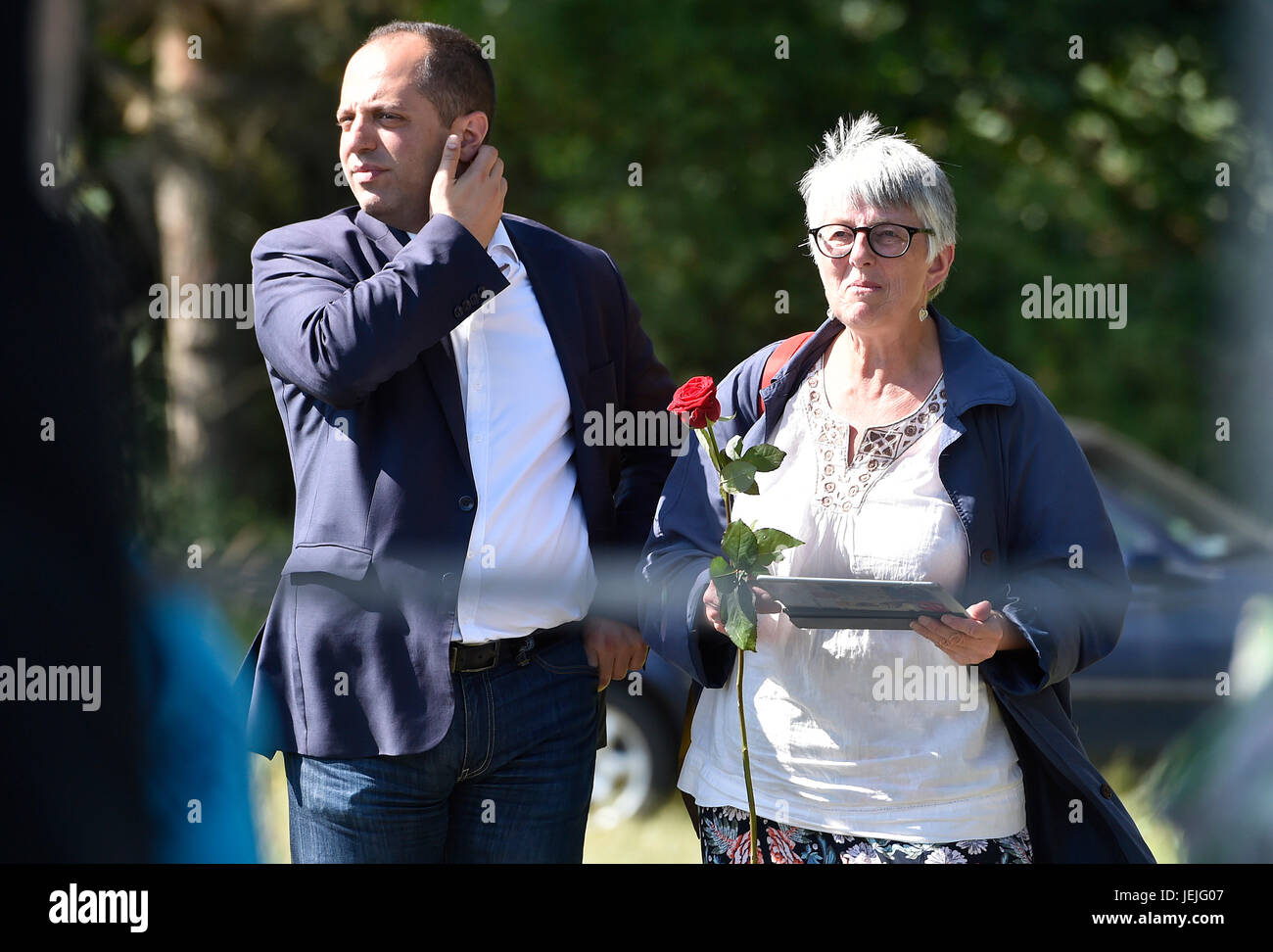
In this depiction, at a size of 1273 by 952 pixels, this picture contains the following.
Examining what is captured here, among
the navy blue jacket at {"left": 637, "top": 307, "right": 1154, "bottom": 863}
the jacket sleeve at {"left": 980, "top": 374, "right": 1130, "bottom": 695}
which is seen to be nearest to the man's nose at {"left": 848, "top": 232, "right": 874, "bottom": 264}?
the navy blue jacket at {"left": 637, "top": 307, "right": 1154, "bottom": 863}

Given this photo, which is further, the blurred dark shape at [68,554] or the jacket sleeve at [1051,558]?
the jacket sleeve at [1051,558]

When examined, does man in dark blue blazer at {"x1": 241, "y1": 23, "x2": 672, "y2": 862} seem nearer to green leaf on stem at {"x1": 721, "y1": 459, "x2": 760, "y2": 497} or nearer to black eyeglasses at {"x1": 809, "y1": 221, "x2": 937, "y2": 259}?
green leaf on stem at {"x1": 721, "y1": 459, "x2": 760, "y2": 497}

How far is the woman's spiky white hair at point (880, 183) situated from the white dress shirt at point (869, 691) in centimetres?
28

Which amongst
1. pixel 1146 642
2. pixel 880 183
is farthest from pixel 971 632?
pixel 1146 642

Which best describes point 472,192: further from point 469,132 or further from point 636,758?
point 636,758

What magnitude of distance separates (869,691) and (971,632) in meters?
0.23

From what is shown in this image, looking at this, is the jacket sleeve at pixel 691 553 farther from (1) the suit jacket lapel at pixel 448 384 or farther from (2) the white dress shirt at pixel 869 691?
(1) the suit jacket lapel at pixel 448 384

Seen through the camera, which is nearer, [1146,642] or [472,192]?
[472,192]

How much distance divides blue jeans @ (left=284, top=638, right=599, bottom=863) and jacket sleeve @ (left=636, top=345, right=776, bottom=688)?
0.15 metres

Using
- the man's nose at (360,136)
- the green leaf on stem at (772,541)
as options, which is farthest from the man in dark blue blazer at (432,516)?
the green leaf on stem at (772,541)

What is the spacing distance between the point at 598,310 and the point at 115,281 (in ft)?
2.52

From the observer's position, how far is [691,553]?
230 cm

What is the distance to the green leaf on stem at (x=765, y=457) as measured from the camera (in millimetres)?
2162
